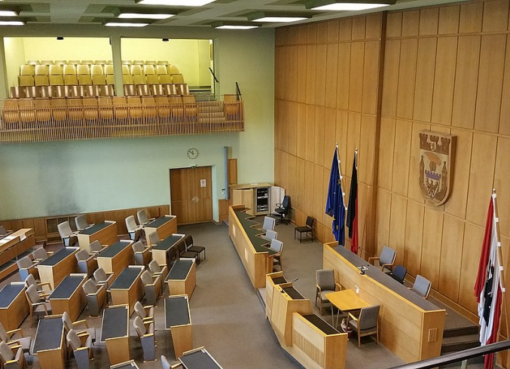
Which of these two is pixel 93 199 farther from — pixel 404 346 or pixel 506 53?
pixel 506 53

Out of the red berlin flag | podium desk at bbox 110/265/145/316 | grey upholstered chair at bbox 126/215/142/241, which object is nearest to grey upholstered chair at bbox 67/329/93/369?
podium desk at bbox 110/265/145/316

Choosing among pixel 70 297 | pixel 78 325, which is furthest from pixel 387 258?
pixel 70 297

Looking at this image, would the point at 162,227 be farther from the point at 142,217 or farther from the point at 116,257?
the point at 116,257

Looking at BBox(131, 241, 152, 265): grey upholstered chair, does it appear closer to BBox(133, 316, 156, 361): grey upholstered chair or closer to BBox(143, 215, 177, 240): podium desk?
BBox(143, 215, 177, 240): podium desk

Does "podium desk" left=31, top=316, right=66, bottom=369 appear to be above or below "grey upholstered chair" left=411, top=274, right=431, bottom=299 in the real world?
below

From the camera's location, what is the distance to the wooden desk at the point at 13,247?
12.1 meters

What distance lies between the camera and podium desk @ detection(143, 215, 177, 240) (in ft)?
44.4

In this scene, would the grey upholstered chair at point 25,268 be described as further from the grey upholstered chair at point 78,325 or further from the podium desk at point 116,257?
the grey upholstered chair at point 78,325

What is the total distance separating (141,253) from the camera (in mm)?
12070

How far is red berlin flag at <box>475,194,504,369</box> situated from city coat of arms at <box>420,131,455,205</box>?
1.50 meters

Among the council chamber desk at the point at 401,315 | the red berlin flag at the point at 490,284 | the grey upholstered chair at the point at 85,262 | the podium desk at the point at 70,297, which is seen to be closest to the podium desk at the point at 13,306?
the podium desk at the point at 70,297

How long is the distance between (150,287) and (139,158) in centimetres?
588

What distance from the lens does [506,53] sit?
25.3 ft

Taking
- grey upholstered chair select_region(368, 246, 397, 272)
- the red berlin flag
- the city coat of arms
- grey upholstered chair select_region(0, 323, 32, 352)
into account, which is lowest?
grey upholstered chair select_region(0, 323, 32, 352)
